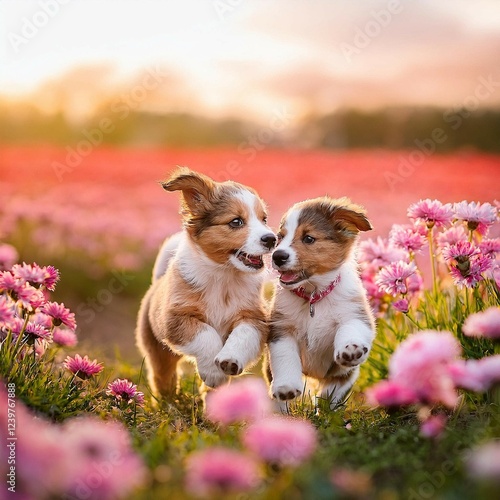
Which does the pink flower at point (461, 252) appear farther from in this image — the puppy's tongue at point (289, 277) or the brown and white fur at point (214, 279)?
the brown and white fur at point (214, 279)

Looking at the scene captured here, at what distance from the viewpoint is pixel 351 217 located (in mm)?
3969

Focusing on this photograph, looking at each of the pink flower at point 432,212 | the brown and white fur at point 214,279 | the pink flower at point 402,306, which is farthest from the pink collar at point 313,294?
the pink flower at point 432,212

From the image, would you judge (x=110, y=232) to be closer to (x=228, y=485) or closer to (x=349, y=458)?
(x=349, y=458)

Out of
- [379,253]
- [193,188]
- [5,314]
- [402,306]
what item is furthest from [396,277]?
[5,314]

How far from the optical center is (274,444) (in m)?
1.89

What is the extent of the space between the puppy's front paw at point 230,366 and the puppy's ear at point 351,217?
1082mm

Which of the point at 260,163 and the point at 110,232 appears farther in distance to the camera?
the point at 260,163

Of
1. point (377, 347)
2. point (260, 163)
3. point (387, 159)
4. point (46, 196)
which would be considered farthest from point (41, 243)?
point (377, 347)

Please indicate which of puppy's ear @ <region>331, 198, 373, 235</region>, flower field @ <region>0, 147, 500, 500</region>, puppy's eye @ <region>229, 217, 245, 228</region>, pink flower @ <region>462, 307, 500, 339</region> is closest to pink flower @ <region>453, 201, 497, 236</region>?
flower field @ <region>0, 147, 500, 500</region>

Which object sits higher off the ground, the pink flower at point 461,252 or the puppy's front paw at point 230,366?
the pink flower at point 461,252

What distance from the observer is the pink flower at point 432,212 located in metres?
3.99

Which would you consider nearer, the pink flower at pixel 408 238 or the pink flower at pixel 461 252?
the pink flower at pixel 461 252

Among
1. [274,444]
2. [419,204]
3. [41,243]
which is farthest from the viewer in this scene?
[41,243]

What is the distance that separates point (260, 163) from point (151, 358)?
6.20 metres
